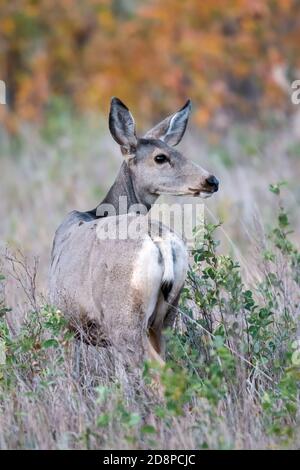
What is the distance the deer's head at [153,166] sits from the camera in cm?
649

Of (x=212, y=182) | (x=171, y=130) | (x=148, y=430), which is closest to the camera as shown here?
(x=148, y=430)

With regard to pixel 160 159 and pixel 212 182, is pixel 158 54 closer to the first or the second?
pixel 160 159

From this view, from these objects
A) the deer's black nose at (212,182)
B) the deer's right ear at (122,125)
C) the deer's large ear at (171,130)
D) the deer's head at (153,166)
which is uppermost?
the deer's large ear at (171,130)

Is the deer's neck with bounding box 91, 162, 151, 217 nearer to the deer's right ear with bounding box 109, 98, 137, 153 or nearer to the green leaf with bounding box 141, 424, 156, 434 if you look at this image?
the deer's right ear with bounding box 109, 98, 137, 153

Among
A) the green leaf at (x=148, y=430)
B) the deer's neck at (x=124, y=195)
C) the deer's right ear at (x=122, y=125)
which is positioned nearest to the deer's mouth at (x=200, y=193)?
the deer's neck at (x=124, y=195)

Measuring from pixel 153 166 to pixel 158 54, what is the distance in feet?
33.5

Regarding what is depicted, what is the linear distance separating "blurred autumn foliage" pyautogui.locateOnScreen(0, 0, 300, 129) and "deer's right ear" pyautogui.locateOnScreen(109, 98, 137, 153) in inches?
363

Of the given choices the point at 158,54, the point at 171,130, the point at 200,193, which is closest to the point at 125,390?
the point at 200,193

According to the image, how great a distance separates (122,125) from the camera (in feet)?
21.7

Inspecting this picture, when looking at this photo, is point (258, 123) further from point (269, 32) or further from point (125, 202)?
point (125, 202)

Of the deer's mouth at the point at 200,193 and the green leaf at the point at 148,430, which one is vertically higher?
the deer's mouth at the point at 200,193

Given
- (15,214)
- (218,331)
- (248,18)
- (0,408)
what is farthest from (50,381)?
(248,18)

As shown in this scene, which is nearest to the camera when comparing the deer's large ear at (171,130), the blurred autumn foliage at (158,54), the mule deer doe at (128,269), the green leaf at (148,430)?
the green leaf at (148,430)

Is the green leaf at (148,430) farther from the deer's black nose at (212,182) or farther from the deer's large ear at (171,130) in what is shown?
the deer's large ear at (171,130)
